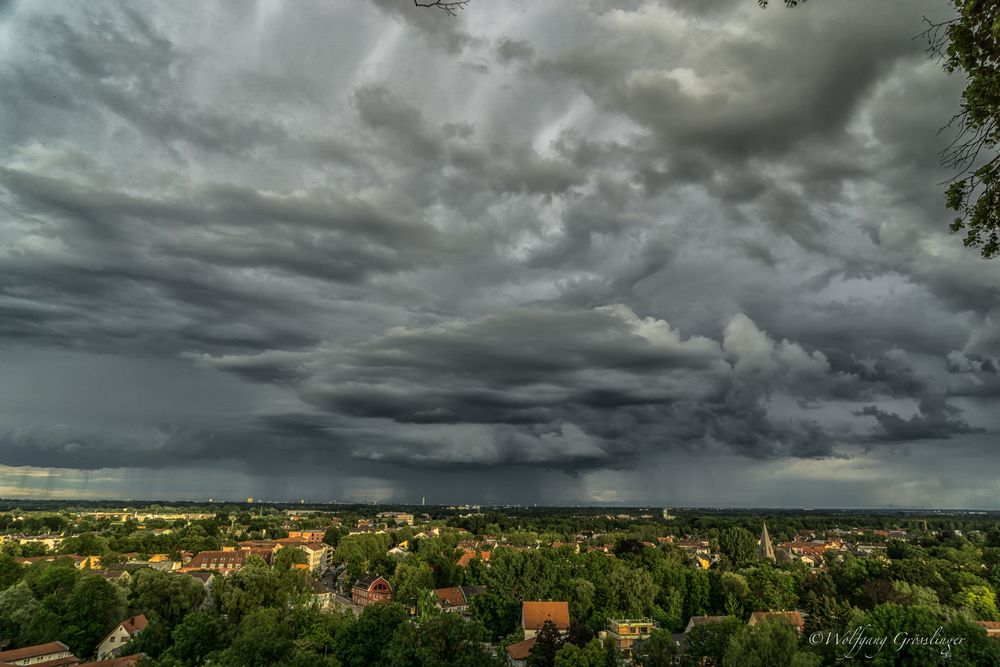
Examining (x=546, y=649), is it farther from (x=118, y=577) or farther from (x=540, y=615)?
(x=118, y=577)

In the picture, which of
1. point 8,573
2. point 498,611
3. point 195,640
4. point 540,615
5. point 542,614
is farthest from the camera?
point 8,573

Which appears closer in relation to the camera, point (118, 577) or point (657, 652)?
point (657, 652)

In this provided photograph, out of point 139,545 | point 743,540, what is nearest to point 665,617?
point 743,540

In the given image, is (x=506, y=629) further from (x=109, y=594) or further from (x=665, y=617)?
(x=109, y=594)

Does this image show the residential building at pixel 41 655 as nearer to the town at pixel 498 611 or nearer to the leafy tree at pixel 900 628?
the town at pixel 498 611

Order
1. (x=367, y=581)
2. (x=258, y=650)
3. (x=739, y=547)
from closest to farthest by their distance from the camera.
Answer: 1. (x=258, y=650)
2. (x=367, y=581)
3. (x=739, y=547)

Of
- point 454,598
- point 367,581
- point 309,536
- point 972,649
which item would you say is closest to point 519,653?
point 454,598

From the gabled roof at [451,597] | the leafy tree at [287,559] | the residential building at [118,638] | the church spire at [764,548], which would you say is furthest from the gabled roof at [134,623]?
the church spire at [764,548]
